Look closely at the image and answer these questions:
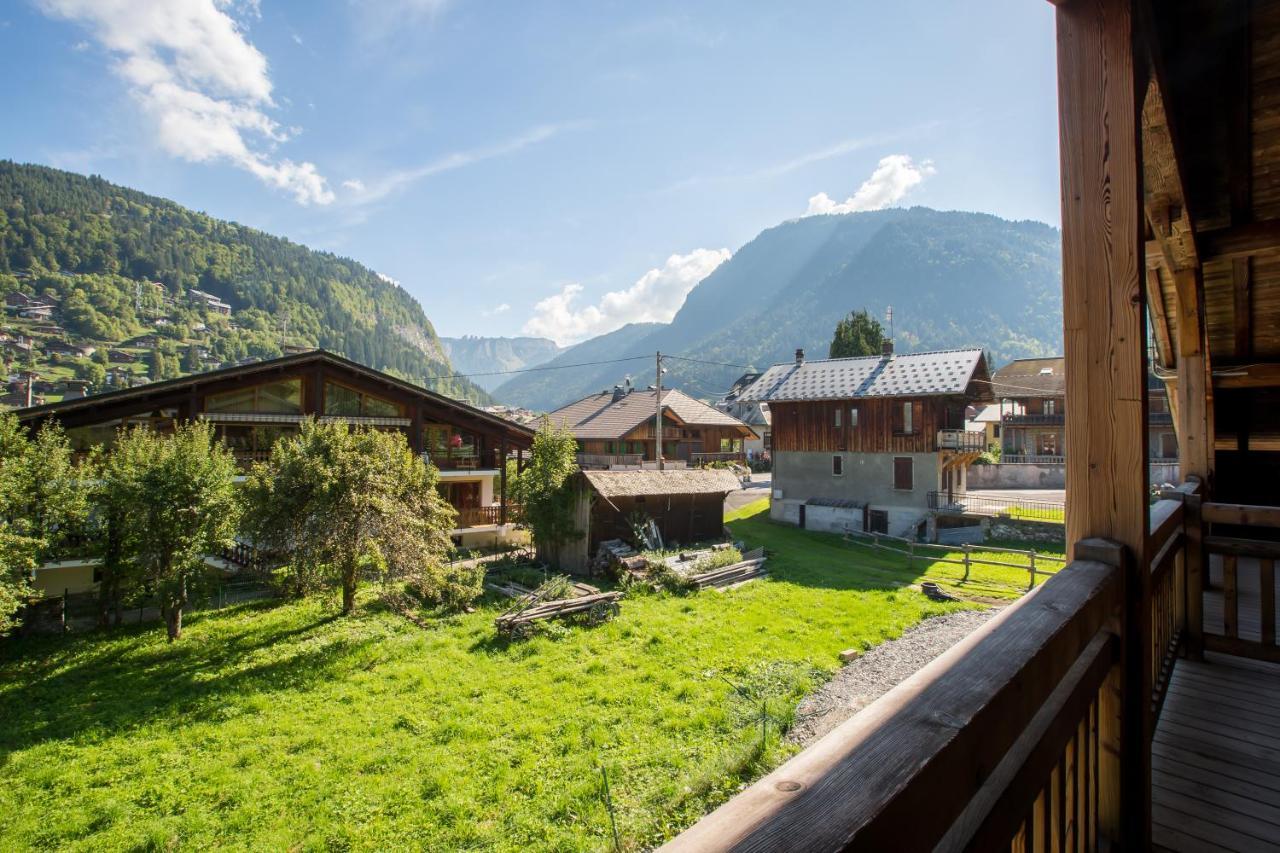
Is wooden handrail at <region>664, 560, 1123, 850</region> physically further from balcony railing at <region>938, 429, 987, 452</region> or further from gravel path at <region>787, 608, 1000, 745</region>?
balcony railing at <region>938, 429, 987, 452</region>

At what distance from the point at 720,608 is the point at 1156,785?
1294cm

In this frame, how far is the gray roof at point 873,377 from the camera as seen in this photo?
2569cm

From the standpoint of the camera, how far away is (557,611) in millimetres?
14578

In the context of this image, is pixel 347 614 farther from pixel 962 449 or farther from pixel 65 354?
pixel 65 354

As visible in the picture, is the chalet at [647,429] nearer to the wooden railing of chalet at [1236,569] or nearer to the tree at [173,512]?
the tree at [173,512]

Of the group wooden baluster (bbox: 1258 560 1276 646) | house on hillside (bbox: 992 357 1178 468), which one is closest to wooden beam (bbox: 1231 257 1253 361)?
wooden baluster (bbox: 1258 560 1276 646)

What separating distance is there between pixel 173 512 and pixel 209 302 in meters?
185

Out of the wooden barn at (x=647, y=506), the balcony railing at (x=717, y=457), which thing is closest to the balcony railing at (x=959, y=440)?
the wooden barn at (x=647, y=506)

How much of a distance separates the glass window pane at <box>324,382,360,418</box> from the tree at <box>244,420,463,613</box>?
8.03 meters

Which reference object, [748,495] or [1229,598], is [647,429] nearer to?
[748,495]

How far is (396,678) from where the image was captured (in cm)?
1175

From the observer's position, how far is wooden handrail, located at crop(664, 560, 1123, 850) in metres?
0.87

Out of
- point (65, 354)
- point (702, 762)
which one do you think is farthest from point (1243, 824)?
point (65, 354)

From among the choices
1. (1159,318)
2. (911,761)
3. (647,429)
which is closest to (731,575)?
(1159,318)
